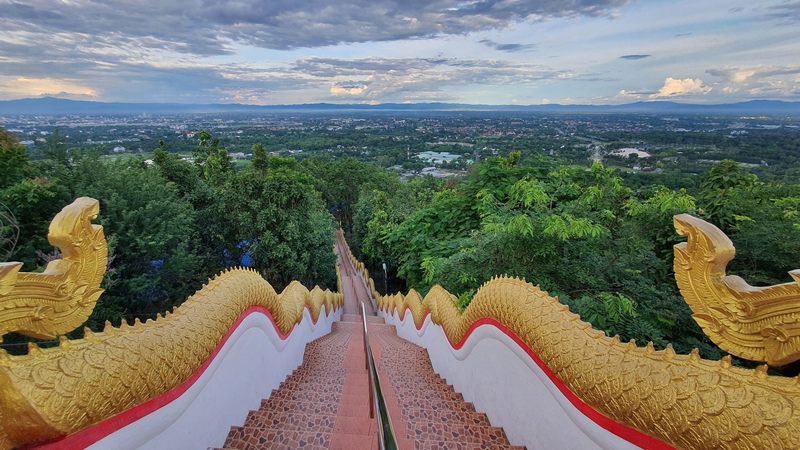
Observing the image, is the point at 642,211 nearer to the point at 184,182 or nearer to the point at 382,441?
the point at 382,441

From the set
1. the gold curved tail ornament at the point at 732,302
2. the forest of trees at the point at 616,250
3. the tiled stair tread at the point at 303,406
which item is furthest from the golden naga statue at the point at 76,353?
the forest of trees at the point at 616,250

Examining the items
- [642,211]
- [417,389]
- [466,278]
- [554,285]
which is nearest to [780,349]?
[417,389]

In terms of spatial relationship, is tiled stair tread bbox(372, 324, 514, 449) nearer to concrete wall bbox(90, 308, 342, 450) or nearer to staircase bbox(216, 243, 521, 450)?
staircase bbox(216, 243, 521, 450)

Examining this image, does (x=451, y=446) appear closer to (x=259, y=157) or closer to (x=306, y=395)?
(x=306, y=395)

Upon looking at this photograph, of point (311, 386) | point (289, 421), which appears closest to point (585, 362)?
point (289, 421)

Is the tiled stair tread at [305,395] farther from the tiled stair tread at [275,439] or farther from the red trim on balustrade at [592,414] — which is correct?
the red trim on balustrade at [592,414]

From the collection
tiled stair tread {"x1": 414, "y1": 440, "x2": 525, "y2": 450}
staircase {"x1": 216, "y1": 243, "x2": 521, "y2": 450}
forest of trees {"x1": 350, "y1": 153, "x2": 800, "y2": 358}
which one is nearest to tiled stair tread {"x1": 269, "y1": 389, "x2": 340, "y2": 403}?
staircase {"x1": 216, "y1": 243, "x2": 521, "y2": 450}

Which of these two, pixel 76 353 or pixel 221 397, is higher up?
pixel 76 353
